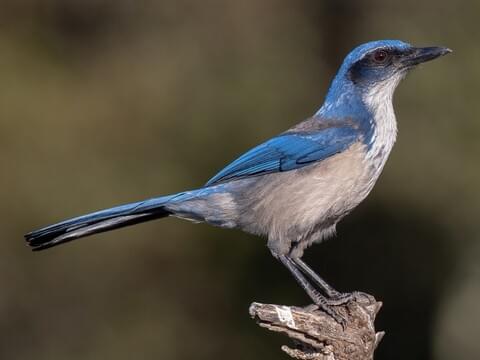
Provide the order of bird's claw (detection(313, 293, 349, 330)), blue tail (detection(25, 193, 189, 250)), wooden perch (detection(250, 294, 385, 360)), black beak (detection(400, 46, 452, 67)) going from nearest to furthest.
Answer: wooden perch (detection(250, 294, 385, 360))
bird's claw (detection(313, 293, 349, 330))
blue tail (detection(25, 193, 189, 250))
black beak (detection(400, 46, 452, 67))

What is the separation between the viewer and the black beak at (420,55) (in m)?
8.52

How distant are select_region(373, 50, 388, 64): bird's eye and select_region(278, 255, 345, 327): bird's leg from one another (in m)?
1.79

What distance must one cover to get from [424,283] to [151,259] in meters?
2.98

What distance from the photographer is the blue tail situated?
316 inches

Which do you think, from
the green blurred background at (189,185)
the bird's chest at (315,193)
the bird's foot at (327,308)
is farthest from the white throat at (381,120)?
the green blurred background at (189,185)

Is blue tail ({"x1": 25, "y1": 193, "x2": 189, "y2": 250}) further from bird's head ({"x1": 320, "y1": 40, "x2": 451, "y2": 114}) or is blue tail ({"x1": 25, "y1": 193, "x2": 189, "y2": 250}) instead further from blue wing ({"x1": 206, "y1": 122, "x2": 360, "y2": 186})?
bird's head ({"x1": 320, "y1": 40, "x2": 451, "y2": 114})

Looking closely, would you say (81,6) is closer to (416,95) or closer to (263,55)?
(263,55)

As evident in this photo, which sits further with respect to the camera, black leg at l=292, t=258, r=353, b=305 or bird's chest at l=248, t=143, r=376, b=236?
bird's chest at l=248, t=143, r=376, b=236

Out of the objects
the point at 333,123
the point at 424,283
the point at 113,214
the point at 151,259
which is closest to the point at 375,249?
the point at 424,283

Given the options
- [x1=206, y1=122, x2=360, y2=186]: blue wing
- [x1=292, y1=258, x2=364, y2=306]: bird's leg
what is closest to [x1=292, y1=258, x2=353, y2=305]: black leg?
[x1=292, y1=258, x2=364, y2=306]: bird's leg

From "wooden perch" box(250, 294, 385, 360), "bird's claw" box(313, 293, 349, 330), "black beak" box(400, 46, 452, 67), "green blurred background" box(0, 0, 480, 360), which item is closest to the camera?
"wooden perch" box(250, 294, 385, 360)

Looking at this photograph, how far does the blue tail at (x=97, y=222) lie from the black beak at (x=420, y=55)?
2.10 m

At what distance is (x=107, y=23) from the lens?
483 inches

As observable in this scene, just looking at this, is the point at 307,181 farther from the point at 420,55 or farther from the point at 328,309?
the point at 420,55
